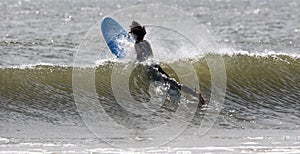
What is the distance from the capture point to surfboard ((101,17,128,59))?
36.6ft

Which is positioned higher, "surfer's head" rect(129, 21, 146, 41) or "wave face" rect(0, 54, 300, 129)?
"surfer's head" rect(129, 21, 146, 41)

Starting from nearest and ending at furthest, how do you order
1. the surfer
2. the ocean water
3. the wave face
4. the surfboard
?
1. the ocean water
2. the wave face
3. the surfer
4. the surfboard

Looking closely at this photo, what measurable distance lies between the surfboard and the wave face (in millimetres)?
679

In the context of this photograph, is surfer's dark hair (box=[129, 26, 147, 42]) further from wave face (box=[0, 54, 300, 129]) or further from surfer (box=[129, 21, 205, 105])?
wave face (box=[0, 54, 300, 129])

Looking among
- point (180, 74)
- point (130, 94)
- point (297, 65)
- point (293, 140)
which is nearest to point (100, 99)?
point (130, 94)

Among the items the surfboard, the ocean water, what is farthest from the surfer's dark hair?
the surfboard

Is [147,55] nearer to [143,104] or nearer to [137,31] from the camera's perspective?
[137,31]

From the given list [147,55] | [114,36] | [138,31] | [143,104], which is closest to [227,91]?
[143,104]

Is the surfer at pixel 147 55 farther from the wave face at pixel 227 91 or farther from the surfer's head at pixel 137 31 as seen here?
the wave face at pixel 227 91

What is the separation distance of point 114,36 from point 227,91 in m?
2.40

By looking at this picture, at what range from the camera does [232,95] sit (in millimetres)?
10953

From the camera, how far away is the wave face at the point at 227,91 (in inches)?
371

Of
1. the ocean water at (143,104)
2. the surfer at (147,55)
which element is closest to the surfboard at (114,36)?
the ocean water at (143,104)

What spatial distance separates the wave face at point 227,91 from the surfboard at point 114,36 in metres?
0.68
